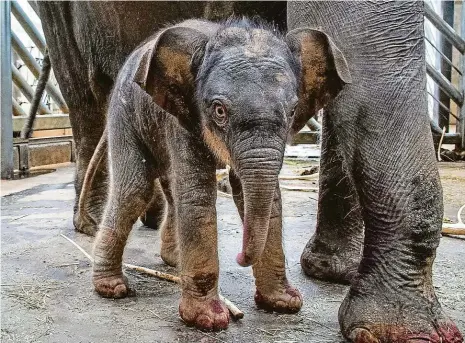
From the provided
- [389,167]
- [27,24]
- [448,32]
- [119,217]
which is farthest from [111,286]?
[448,32]

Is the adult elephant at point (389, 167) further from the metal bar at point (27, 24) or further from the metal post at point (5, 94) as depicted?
the metal bar at point (27, 24)

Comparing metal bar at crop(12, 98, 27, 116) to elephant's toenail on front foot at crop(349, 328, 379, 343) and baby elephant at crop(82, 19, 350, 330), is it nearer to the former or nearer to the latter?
baby elephant at crop(82, 19, 350, 330)

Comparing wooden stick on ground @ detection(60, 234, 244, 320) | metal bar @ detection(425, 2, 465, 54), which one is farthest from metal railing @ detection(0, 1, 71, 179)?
metal bar @ detection(425, 2, 465, 54)

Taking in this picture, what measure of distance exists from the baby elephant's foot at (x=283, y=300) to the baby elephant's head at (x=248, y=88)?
0.47 m

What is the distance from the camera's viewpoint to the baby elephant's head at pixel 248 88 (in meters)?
1.50

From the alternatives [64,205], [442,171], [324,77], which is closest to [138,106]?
[324,77]

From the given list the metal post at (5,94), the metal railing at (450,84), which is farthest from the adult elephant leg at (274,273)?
the metal railing at (450,84)

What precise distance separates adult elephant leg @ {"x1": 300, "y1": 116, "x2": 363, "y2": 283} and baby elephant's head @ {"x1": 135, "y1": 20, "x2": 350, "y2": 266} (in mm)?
561

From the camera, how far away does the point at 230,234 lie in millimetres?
3154

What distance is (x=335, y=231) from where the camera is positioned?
233 centimetres

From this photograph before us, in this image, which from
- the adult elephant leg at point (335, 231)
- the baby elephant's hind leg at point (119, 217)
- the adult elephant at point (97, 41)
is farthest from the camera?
the adult elephant at point (97, 41)

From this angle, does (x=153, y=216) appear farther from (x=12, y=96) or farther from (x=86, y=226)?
(x=12, y=96)

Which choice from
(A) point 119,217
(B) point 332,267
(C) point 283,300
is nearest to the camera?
(C) point 283,300

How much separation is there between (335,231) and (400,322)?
720 mm
